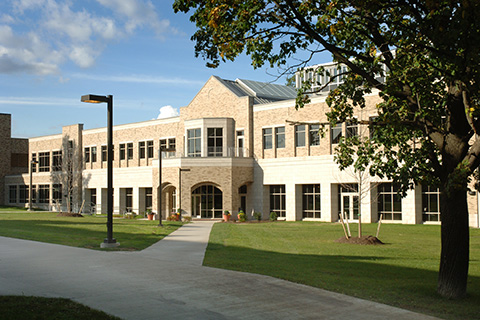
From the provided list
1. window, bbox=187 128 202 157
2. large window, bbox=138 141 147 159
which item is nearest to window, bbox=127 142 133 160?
large window, bbox=138 141 147 159

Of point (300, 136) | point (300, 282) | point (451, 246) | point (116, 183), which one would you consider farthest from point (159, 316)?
point (116, 183)

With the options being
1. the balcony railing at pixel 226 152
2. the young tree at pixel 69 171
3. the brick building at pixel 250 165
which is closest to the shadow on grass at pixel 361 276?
the brick building at pixel 250 165

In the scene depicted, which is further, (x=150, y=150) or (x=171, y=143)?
(x=150, y=150)

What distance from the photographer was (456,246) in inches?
414

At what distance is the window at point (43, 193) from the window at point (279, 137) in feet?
113

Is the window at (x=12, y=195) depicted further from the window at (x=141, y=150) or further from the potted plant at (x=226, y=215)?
the potted plant at (x=226, y=215)

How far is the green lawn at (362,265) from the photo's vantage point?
33.1 feet

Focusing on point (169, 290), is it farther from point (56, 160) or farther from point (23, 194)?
point (23, 194)

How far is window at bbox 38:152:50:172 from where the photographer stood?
216 feet

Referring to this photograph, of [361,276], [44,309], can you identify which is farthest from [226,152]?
[44,309]

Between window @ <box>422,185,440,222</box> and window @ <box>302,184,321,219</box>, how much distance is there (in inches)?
326

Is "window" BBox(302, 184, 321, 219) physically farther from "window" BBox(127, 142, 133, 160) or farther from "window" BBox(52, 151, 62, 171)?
"window" BBox(52, 151, 62, 171)

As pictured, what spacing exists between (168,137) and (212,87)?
7.58 metres

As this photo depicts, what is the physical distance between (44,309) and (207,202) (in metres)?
36.4
